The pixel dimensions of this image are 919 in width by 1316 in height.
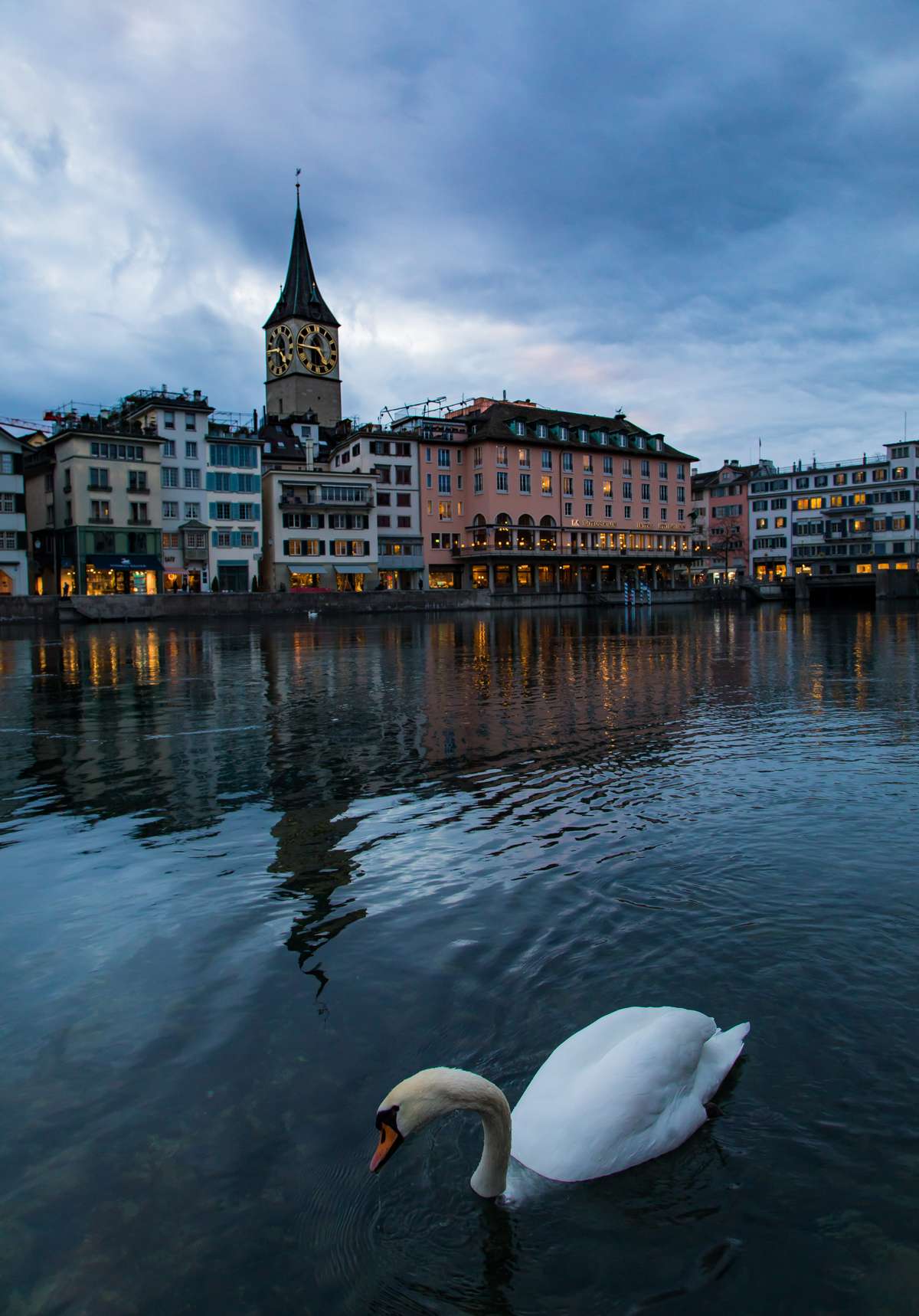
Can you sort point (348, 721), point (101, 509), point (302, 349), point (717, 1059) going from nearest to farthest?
point (717, 1059)
point (348, 721)
point (101, 509)
point (302, 349)

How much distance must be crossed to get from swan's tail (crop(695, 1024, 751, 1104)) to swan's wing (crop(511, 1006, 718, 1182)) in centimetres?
7

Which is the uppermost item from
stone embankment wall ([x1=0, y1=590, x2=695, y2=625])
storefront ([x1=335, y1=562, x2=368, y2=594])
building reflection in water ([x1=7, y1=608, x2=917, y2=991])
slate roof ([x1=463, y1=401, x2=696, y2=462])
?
slate roof ([x1=463, y1=401, x2=696, y2=462])

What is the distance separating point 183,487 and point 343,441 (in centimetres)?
2689

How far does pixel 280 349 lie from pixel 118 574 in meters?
61.5

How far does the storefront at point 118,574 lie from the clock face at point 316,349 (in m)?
55.1

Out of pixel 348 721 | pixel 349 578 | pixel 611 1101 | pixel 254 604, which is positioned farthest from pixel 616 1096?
pixel 349 578

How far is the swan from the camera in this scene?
3.65 metres

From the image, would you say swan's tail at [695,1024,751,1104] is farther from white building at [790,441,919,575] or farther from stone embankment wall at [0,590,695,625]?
white building at [790,441,919,575]

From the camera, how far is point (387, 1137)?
341cm

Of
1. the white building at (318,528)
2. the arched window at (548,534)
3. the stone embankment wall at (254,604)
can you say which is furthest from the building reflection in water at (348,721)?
the arched window at (548,534)

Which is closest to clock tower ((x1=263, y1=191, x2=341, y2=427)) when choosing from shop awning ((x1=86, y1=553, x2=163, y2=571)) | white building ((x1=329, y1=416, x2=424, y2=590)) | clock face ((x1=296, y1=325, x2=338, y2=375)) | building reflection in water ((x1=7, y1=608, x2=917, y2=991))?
clock face ((x1=296, y1=325, x2=338, y2=375))

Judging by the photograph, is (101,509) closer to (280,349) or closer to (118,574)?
(118,574)

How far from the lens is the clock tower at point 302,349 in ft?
416

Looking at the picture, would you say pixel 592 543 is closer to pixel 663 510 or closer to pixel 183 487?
pixel 663 510
